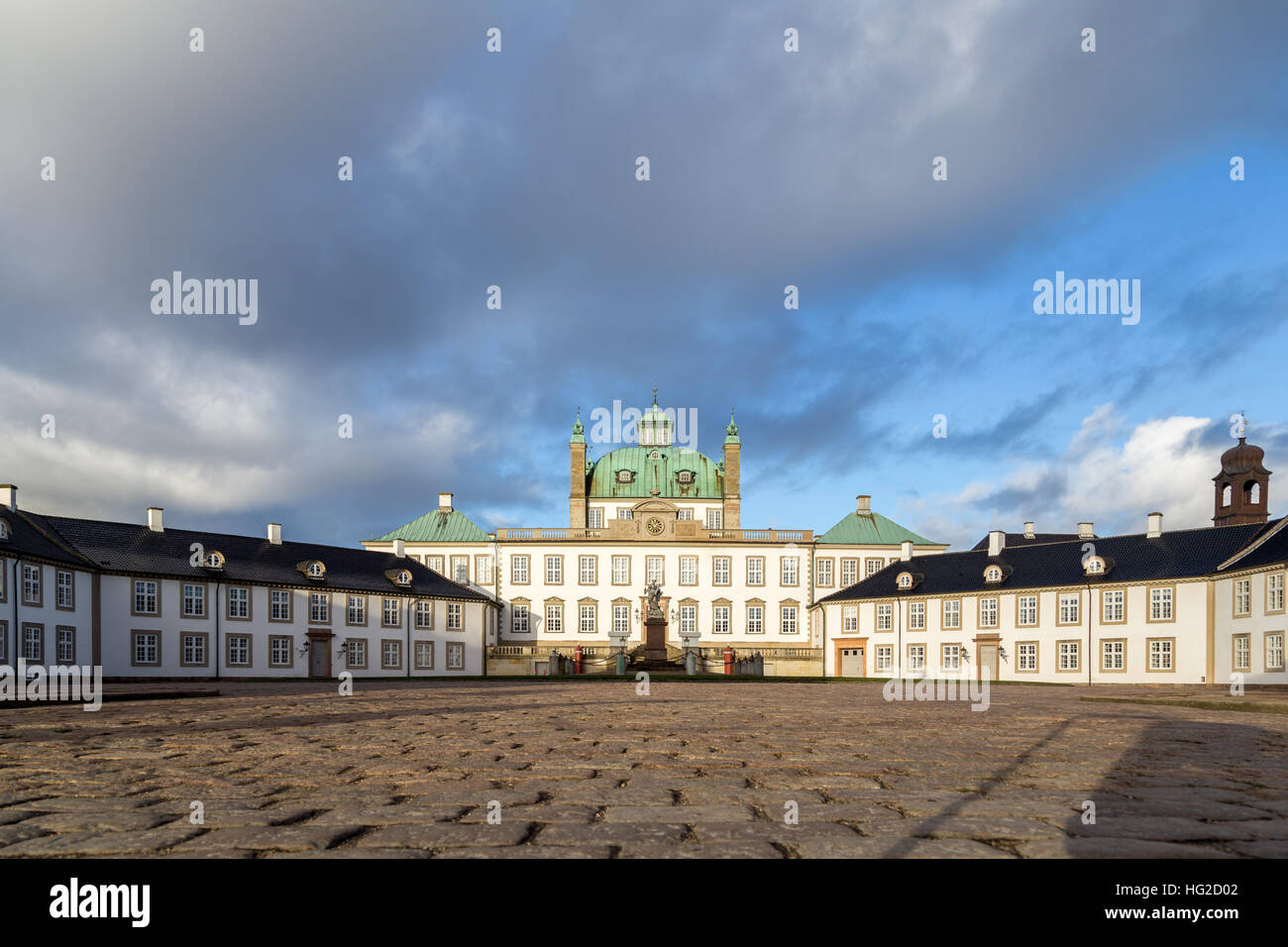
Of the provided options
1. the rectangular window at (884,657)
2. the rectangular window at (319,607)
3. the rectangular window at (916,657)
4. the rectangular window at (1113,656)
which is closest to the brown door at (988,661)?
the rectangular window at (916,657)

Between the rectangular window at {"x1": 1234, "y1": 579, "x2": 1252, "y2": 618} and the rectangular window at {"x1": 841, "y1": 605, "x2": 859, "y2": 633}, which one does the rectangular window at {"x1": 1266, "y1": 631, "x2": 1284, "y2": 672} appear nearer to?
the rectangular window at {"x1": 1234, "y1": 579, "x2": 1252, "y2": 618}

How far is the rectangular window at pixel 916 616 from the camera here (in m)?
64.1

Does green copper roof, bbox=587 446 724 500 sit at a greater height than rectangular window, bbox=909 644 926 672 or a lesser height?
greater

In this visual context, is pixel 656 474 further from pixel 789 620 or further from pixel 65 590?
pixel 65 590

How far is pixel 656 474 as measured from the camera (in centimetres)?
8894

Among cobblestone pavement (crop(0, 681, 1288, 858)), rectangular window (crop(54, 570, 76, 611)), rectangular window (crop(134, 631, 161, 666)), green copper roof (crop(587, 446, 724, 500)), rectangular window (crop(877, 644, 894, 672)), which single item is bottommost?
rectangular window (crop(877, 644, 894, 672))

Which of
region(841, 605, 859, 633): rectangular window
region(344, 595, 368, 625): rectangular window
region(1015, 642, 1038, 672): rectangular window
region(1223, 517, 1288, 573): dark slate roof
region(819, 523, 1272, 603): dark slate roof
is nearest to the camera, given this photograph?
region(1223, 517, 1288, 573): dark slate roof

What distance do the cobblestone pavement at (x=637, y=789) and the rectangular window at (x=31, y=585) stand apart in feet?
113

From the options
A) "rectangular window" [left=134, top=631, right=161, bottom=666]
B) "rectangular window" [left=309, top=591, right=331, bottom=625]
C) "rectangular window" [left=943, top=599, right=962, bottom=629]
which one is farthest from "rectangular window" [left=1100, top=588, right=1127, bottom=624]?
"rectangular window" [left=134, top=631, right=161, bottom=666]

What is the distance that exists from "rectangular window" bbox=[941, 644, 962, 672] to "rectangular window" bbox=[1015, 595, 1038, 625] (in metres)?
4.49

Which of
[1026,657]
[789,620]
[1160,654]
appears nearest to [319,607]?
[789,620]

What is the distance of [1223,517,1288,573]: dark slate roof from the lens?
4472 cm
